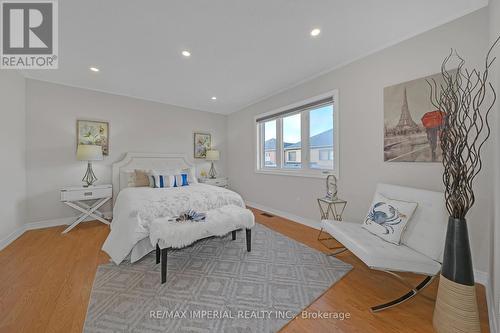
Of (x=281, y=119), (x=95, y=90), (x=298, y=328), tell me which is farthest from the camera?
(x=281, y=119)

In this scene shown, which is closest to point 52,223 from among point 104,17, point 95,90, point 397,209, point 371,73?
point 95,90

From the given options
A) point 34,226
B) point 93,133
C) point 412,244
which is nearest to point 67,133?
point 93,133

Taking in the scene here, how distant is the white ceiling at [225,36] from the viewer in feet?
5.55

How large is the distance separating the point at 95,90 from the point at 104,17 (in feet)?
7.83

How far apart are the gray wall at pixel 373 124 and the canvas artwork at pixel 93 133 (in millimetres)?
3460

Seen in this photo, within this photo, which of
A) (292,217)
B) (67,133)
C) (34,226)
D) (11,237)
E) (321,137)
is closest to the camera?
(11,237)

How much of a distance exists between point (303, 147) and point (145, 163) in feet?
11.1

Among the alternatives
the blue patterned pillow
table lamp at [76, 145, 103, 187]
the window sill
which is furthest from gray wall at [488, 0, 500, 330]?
table lamp at [76, 145, 103, 187]

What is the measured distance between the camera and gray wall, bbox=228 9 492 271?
5.68ft

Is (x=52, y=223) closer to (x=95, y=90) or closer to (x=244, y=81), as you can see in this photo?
(x=95, y=90)

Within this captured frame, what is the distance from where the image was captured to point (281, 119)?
388cm

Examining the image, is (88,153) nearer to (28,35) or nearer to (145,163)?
(145,163)

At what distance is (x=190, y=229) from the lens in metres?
1.87

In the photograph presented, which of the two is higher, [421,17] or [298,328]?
[421,17]
